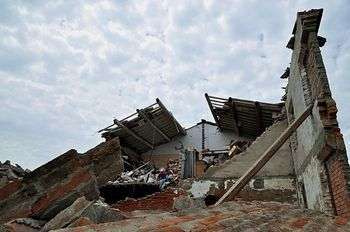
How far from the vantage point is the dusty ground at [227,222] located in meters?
2.18

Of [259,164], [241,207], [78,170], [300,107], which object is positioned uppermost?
[300,107]

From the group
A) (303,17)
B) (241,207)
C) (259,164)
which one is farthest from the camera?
(303,17)

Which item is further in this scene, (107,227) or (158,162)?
(158,162)

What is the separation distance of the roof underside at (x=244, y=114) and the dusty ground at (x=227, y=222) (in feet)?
35.1

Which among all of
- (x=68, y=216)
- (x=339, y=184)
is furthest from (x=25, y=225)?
(x=339, y=184)

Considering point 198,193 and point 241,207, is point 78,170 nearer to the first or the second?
point 241,207

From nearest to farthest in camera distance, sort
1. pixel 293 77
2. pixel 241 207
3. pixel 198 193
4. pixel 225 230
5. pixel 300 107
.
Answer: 1. pixel 225 230
2. pixel 241 207
3. pixel 300 107
4. pixel 293 77
5. pixel 198 193

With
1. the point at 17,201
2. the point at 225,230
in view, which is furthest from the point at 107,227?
the point at 17,201

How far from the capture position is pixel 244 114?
1562 centimetres

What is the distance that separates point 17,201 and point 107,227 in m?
1.77

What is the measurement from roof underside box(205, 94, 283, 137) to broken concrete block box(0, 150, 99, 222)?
10748 millimetres

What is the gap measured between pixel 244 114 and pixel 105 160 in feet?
40.4

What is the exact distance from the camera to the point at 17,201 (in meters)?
3.51

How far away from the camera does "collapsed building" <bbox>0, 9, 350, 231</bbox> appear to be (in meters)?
3.61
